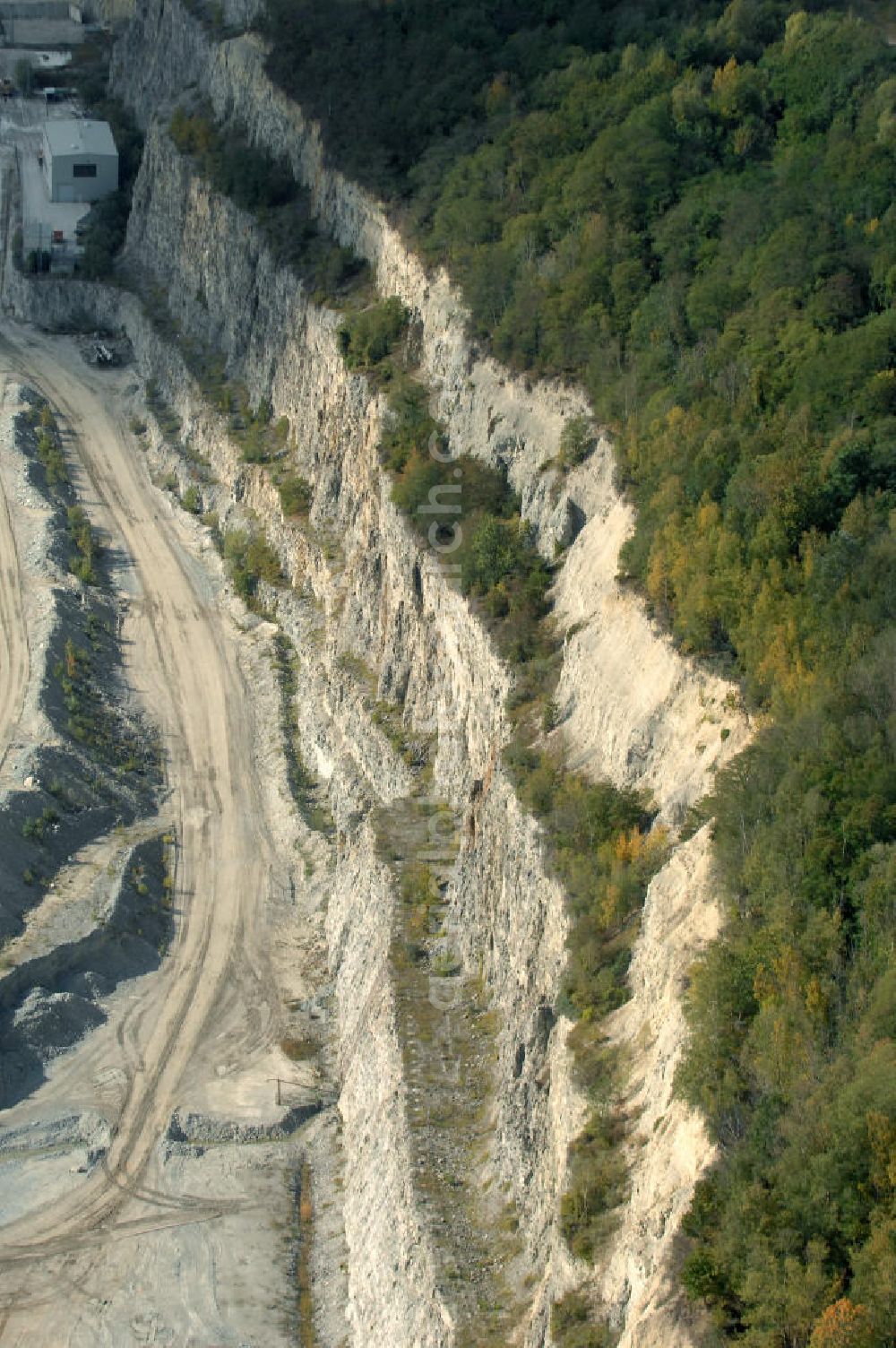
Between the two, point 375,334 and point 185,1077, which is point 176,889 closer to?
point 185,1077

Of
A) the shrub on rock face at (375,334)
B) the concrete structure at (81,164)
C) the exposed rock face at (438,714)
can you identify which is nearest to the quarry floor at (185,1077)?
the exposed rock face at (438,714)

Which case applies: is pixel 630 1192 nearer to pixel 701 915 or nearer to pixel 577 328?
pixel 701 915

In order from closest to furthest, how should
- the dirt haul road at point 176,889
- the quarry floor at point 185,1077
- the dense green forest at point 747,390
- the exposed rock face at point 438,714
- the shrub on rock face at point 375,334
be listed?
the dense green forest at point 747,390 → the exposed rock face at point 438,714 → the quarry floor at point 185,1077 → the dirt haul road at point 176,889 → the shrub on rock face at point 375,334

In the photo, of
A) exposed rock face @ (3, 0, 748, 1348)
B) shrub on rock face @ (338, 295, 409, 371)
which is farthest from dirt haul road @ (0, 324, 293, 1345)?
shrub on rock face @ (338, 295, 409, 371)

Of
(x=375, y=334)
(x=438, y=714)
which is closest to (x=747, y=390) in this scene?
(x=438, y=714)

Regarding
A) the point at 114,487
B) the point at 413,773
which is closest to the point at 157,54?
the point at 114,487

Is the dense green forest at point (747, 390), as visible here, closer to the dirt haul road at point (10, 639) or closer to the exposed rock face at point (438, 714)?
the exposed rock face at point (438, 714)

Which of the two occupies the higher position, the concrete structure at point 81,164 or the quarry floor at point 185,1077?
the concrete structure at point 81,164

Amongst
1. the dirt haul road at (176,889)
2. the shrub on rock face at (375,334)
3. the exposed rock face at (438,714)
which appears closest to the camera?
the exposed rock face at (438,714)
